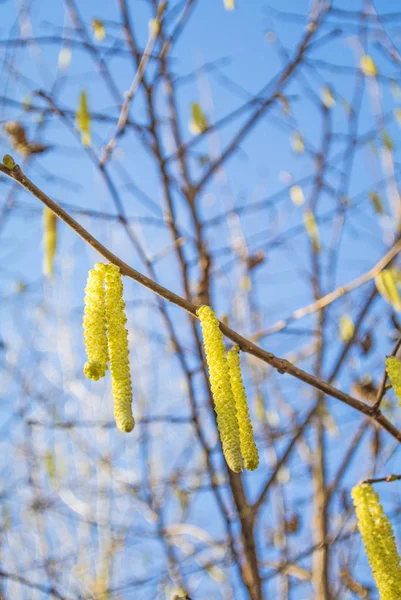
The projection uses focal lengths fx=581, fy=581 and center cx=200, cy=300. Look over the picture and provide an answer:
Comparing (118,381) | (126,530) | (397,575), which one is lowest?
(397,575)

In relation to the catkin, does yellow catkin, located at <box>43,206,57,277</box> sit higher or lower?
higher

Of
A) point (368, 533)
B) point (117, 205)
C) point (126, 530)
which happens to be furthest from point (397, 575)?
point (126, 530)

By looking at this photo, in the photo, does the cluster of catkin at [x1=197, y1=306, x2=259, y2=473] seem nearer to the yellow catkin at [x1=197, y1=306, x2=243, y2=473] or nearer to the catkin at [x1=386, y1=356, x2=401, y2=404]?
the yellow catkin at [x1=197, y1=306, x2=243, y2=473]

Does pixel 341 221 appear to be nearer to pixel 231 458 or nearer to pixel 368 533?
pixel 368 533

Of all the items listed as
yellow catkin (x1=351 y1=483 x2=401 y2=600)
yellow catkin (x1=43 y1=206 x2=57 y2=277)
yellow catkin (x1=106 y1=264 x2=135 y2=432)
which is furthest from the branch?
yellow catkin (x1=43 y1=206 x2=57 y2=277)

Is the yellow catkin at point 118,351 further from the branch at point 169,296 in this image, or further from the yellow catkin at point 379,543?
the yellow catkin at point 379,543

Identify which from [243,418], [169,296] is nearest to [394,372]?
[243,418]

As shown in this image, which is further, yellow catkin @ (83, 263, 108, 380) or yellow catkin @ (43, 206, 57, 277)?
yellow catkin @ (43, 206, 57, 277)
